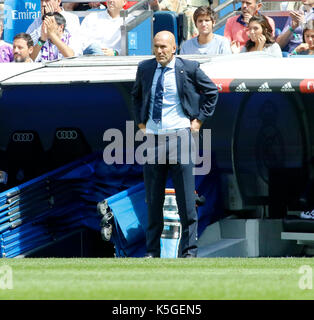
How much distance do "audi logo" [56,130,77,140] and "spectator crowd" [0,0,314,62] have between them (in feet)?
3.07

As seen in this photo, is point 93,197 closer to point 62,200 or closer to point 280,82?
point 62,200

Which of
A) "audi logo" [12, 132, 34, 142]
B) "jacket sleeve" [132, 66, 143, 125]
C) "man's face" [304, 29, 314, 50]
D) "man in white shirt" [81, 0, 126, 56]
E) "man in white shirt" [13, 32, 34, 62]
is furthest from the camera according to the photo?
"man in white shirt" [81, 0, 126, 56]

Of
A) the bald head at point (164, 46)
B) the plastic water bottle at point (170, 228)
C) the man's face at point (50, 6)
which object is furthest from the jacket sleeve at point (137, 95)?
the man's face at point (50, 6)

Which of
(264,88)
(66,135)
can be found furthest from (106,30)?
(264,88)

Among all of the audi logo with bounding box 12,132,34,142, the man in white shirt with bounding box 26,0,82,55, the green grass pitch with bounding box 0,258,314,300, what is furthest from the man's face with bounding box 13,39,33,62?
the green grass pitch with bounding box 0,258,314,300

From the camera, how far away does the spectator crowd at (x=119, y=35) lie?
1220cm

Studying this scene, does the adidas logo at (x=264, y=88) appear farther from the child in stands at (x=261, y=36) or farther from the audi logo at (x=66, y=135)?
the audi logo at (x=66, y=135)

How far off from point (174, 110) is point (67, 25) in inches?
149

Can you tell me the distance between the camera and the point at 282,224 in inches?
464

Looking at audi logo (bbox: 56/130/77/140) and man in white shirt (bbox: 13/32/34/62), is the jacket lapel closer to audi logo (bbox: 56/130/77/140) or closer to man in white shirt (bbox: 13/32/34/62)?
audi logo (bbox: 56/130/77/140)

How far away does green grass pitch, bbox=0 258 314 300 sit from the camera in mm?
7027

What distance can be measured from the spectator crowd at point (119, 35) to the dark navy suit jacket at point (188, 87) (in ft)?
8.10

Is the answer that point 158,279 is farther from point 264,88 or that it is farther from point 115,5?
point 115,5

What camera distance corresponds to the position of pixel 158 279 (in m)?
7.68
